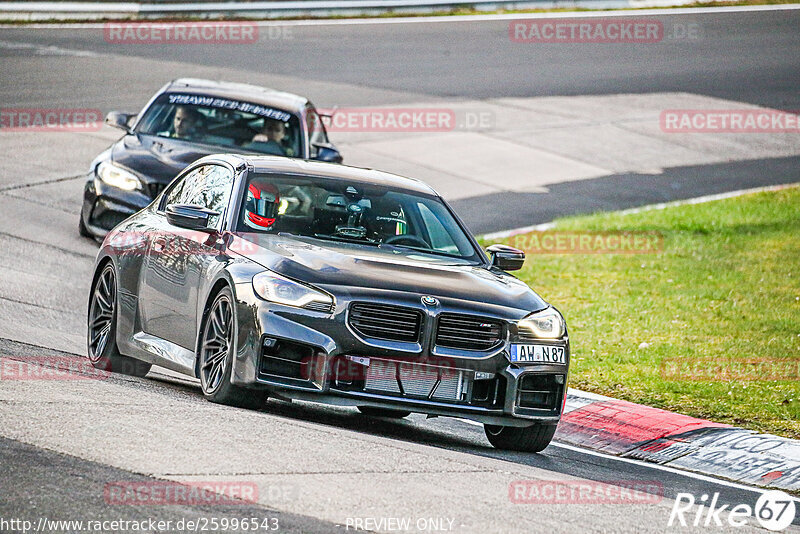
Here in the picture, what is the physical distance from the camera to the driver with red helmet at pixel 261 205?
30.1 ft

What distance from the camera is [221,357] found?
8.52 meters

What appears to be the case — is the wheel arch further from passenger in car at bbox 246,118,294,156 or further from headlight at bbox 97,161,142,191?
passenger in car at bbox 246,118,294,156

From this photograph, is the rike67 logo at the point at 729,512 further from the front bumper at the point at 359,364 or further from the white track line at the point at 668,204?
the white track line at the point at 668,204

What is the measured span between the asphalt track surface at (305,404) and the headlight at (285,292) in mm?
671

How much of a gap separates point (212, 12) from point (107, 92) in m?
8.05

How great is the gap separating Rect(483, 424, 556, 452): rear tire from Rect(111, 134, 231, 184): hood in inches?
253

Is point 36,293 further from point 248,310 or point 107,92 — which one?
point 107,92

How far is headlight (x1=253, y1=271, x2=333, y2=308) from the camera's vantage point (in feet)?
26.6

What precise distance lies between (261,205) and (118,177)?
5873 millimetres
